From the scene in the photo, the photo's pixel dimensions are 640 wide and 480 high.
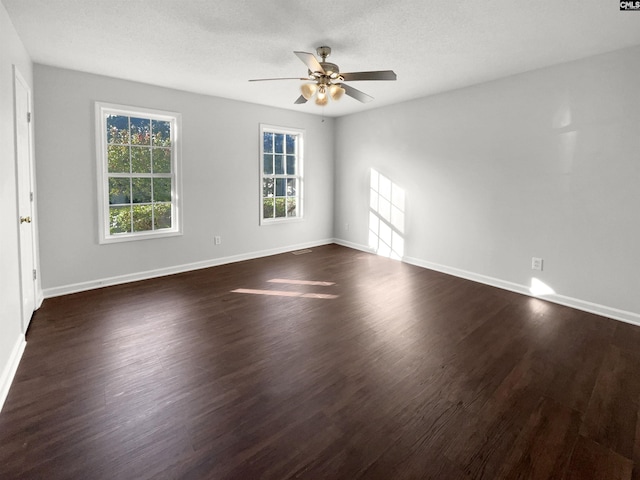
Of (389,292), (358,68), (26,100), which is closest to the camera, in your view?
(26,100)

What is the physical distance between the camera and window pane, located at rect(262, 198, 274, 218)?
5.89 metres

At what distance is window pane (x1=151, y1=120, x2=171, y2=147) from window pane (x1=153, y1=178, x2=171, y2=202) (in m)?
0.48

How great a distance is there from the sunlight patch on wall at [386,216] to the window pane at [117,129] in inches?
148

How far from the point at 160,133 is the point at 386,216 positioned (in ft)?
12.0

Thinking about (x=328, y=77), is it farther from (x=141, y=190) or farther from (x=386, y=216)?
(x=386, y=216)

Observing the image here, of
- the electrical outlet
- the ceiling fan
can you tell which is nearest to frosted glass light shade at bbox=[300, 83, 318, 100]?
the ceiling fan

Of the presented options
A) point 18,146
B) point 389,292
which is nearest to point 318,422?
point 389,292

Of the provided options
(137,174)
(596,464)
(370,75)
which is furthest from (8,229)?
(596,464)

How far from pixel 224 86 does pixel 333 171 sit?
2.85 metres

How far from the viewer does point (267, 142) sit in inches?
230

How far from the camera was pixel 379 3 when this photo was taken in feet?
7.92

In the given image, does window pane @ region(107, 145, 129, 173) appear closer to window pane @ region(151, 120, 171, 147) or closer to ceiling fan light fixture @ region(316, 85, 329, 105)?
window pane @ region(151, 120, 171, 147)

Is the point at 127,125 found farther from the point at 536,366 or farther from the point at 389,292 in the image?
the point at 536,366

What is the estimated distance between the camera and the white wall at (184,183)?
381cm
